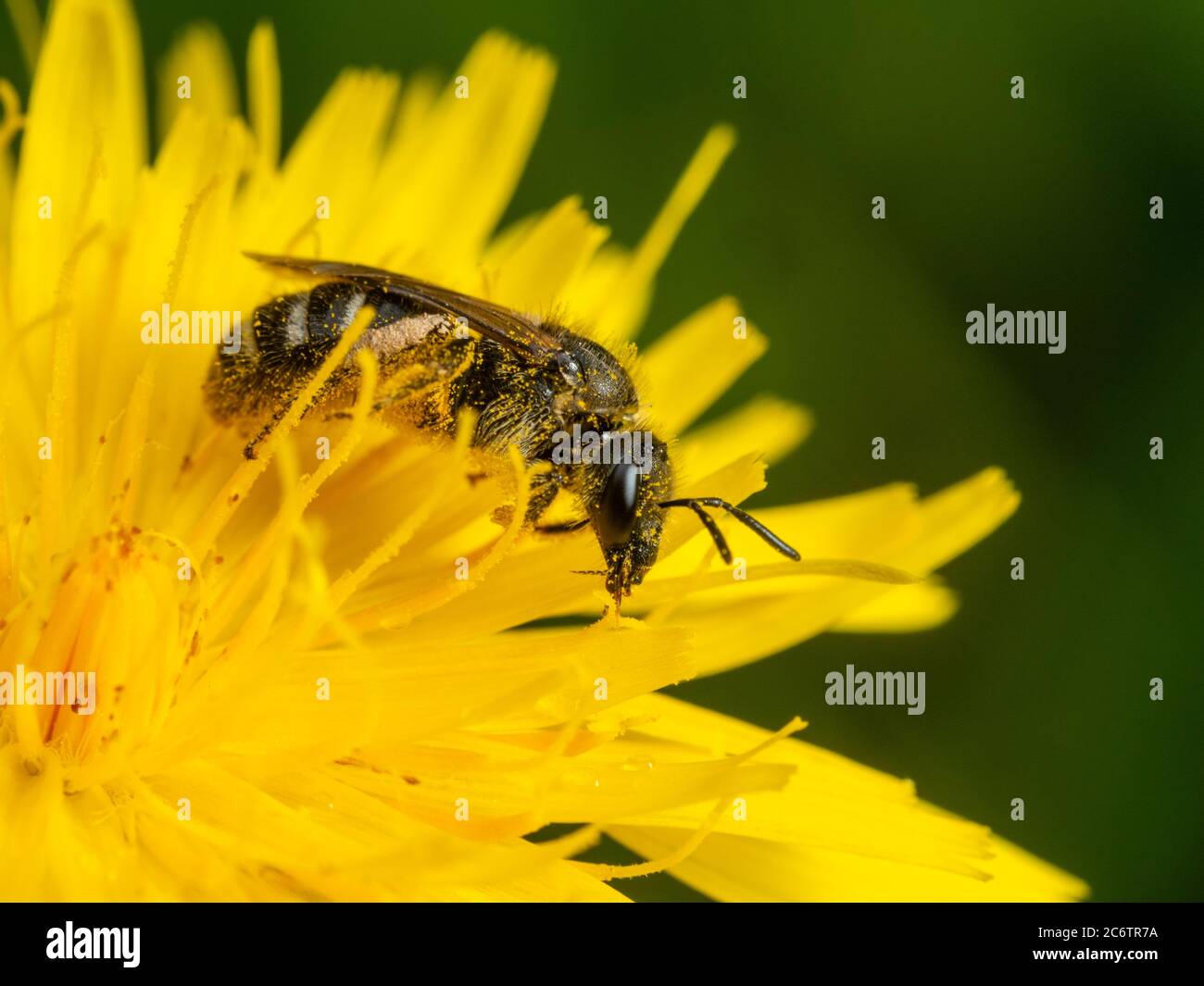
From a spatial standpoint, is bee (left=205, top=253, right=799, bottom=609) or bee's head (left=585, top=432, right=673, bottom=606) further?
bee (left=205, top=253, right=799, bottom=609)

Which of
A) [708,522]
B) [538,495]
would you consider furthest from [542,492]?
[708,522]

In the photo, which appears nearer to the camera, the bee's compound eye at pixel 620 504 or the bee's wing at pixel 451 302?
the bee's compound eye at pixel 620 504

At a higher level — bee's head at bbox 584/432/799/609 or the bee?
the bee

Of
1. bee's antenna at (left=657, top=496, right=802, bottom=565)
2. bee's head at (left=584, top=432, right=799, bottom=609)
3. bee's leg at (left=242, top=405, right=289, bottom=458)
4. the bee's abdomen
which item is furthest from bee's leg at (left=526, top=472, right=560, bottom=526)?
bee's leg at (left=242, top=405, right=289, bottom=458)

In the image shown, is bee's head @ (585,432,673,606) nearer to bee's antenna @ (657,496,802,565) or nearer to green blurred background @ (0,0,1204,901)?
bee's antenna @ (657,496,802,565)

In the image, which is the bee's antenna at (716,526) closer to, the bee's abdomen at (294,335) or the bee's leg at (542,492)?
the bee's leg at (542,492)

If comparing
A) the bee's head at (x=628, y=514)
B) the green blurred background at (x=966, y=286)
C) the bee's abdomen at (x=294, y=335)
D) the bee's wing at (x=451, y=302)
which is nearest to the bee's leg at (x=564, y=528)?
the bee's head at (x=628, y=514)
